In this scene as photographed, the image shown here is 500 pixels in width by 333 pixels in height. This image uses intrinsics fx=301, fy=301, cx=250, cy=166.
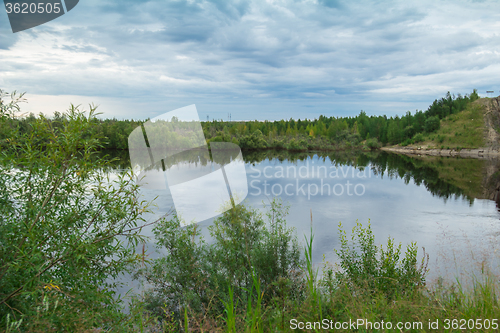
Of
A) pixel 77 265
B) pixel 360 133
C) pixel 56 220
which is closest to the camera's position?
pixel 56 220

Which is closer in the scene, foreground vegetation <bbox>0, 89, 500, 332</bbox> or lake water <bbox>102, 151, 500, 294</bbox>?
foreground vegetation <bbox>0, 89, 500, 332</bbox>

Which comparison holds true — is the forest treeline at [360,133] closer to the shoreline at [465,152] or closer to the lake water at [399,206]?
the shoreline at [465,152]

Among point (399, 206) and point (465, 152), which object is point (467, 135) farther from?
point (399, 206)

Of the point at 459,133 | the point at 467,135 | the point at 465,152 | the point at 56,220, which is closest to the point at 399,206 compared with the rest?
the point at 56,220

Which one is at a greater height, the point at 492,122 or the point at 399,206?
the point at 492,122

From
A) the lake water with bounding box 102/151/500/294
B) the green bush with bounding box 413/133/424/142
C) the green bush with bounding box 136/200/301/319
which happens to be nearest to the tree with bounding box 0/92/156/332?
the green bush with bounding box 136/200/301/319

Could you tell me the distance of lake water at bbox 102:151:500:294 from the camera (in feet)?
41.7

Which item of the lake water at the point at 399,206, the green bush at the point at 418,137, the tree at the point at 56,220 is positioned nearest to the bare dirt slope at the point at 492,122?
the green bush at the point at 418,137

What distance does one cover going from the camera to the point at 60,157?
325cm

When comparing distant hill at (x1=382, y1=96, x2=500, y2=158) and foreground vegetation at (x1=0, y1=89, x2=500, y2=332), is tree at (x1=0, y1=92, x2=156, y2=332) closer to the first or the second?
foreground vegetation at (x1=0, y1=89, x2=500, y2=332)

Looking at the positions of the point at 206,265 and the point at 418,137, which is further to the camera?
the point at 418,137

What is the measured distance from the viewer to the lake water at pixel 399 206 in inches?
500

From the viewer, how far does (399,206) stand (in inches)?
932

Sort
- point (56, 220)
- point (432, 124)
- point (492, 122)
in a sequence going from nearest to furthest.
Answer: point (56, 220)
point (492, 122)
point (432, 124)
